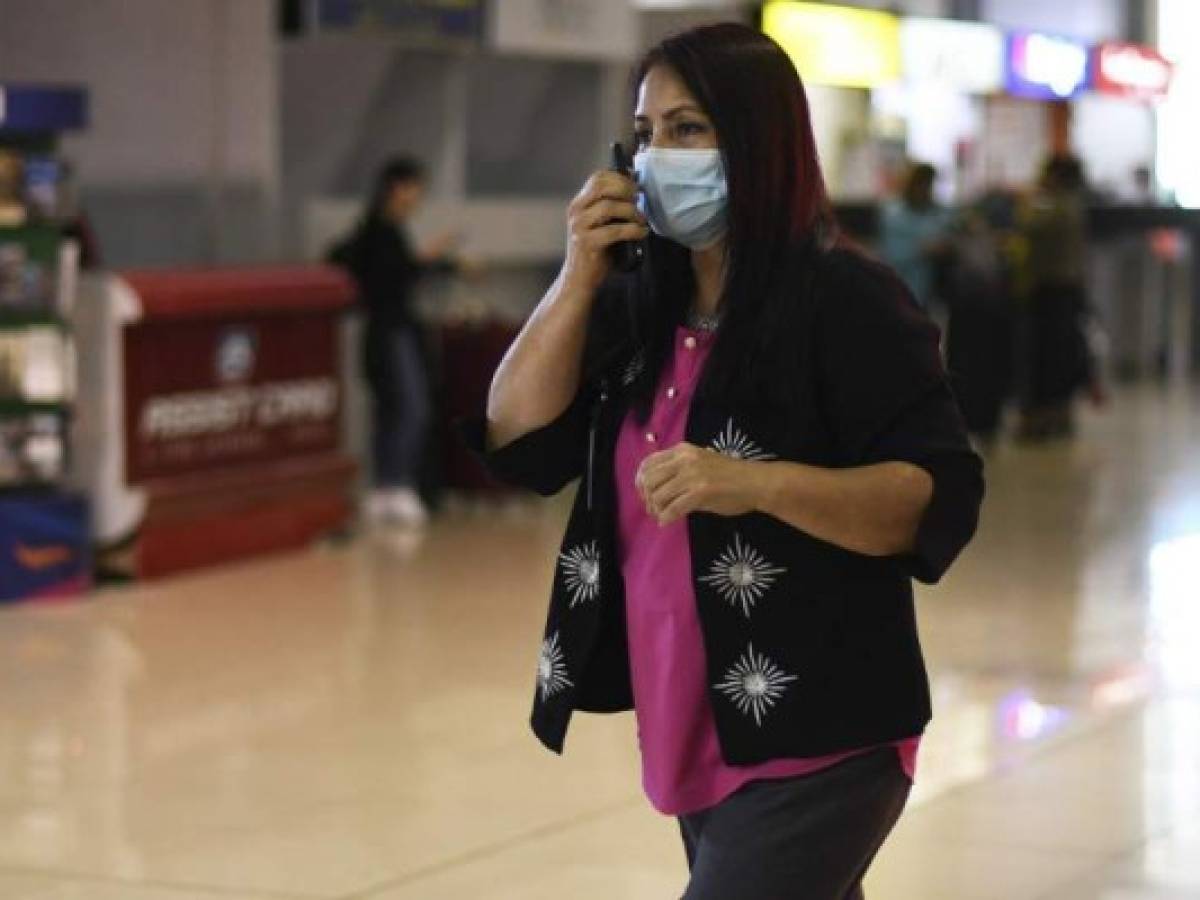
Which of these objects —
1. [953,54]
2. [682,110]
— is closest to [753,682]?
[682,110]

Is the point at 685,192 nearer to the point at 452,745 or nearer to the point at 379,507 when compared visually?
the point at 452,745

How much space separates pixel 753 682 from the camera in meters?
2.81

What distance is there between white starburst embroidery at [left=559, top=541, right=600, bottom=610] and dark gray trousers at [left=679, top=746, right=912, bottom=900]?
0.30 metres

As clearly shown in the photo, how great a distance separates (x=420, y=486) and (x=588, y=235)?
31.0 ft

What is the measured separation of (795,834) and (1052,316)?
14.1m

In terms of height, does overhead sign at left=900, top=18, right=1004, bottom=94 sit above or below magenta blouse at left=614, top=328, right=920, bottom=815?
above

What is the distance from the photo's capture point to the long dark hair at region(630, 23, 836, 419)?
280 cm

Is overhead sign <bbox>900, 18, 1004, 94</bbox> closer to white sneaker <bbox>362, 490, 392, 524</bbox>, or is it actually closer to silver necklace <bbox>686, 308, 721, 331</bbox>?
white sneaker <bbox>362, 490, 392, 524</bbox>

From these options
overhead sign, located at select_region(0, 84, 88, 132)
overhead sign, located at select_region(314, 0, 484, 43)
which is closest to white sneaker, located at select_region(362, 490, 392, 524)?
overhead sign, located at select_region(314, 0, 484, 43)

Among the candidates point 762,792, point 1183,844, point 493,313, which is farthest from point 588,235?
point 493,313

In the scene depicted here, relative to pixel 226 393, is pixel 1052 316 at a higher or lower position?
lower

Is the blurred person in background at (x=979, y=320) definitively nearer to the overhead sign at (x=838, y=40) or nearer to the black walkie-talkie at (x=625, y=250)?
the overhead sign at (x=838, y=40)

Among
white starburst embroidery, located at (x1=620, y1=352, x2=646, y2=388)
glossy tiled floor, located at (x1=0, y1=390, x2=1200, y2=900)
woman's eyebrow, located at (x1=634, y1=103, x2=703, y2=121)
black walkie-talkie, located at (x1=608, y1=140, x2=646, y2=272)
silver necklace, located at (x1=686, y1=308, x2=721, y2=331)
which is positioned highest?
woman's eyebrow, located at (x1=634, y1=103, x2=703, y2=121)

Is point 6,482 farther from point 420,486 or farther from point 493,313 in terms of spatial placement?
point 493,313
